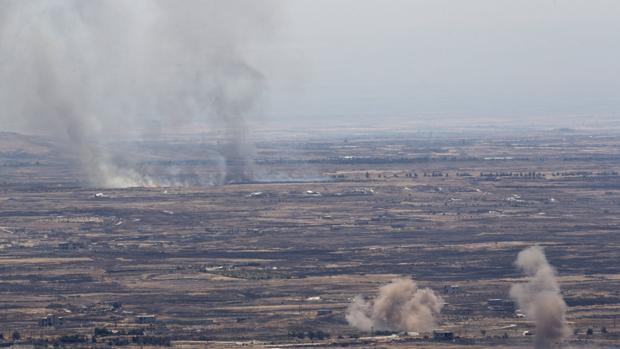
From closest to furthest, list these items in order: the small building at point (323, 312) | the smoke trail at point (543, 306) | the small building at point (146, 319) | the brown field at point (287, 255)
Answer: the smoke trail at point (543, 306)
the brown field at point (287, 255)
the small building at point (146, 319)
the small building at point (323, 312)

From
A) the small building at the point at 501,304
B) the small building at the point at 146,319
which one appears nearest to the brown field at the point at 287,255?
the small building at the point at 146,319

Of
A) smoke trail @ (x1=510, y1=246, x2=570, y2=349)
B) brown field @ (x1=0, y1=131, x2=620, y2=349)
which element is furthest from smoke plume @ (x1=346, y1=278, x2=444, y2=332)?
smoke trail @ (x1=510, y1=246, x2=570, y2=349)

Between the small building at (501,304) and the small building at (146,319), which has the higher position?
the small building at (146,319)

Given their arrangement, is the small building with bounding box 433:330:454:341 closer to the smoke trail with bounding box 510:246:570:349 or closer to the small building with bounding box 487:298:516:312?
the smoke trail with bounding box 510:246:570:349

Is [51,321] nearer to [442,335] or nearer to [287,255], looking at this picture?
[442,335]

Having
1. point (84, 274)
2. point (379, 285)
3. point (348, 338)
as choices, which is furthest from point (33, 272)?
point (348, 338)

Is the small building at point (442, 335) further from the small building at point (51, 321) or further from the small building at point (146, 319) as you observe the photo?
the small building at point (51, 321)
